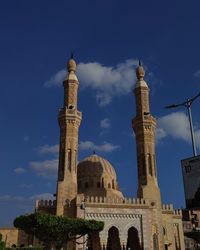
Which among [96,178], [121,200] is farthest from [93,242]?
[96,178]

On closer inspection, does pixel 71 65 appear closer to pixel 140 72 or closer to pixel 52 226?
pixel 140 72

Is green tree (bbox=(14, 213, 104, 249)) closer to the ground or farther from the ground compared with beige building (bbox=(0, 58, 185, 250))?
closer to the ground

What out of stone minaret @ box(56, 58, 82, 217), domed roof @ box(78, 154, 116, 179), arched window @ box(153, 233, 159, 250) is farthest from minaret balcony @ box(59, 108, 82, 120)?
arched window @ box(153, 233, 159, 250)

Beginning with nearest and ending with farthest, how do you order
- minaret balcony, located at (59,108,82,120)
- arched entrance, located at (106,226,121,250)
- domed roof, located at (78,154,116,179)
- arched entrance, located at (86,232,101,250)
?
arched entrance, located at (86,232,101,250)
arched entrance, located at (106,226,121,250)
minaret balcony, located at (59,108,82,120)
domed roof, located at (78,154,116,179)

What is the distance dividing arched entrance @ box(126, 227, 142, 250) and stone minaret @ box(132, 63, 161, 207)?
12.3 feet

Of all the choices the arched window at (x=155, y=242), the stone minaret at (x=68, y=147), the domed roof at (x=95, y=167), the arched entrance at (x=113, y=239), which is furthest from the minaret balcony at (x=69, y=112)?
the arched window at (x=155, y=242)

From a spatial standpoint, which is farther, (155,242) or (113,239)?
(113,239)

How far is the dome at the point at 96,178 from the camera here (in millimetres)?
43094

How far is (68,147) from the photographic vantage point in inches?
1465

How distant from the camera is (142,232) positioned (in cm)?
3581

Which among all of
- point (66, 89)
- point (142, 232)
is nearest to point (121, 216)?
point (142, 232)

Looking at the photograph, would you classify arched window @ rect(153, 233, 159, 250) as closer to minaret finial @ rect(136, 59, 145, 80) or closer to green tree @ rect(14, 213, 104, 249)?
green tree @ rect(14, 213, 104, 249)

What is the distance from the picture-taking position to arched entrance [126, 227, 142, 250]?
118ft

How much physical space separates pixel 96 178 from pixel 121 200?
7.85 m
